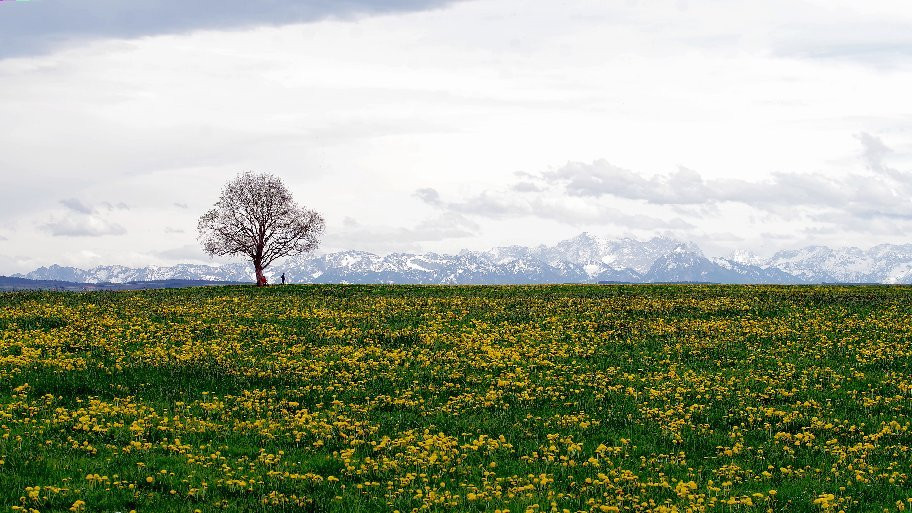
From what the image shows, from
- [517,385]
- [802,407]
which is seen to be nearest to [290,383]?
[517,385]

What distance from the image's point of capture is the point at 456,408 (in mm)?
25078

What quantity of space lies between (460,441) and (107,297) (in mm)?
41412

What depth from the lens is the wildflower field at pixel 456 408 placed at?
1673cm

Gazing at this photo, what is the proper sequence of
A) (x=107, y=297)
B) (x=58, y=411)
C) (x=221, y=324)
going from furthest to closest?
(x=107, y=297) → (x=221, y=324) → (x=58, y=411)

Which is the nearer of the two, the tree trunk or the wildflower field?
the wildflower field

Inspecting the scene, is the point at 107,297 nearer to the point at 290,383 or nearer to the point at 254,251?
the point at 254,251

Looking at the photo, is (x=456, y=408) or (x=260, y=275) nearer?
(x=456, y=408)

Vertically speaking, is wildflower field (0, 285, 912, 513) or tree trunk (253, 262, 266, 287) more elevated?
tree trunk (253, 262, 266, 287)

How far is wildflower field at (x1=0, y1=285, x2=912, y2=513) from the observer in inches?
659

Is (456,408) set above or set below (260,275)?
below

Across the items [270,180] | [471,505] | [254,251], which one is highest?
[270,180]

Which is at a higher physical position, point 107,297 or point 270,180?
point 270,180

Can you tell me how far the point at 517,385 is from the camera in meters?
28.2

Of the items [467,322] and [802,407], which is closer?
[802,407]
